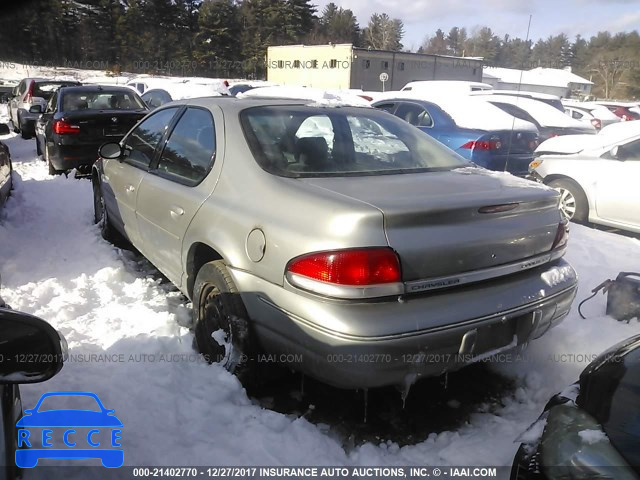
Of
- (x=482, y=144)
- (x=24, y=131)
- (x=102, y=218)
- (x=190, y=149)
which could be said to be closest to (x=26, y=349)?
(x=190, y=149)

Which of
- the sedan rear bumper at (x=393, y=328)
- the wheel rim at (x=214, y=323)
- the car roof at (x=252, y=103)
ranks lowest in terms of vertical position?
the wheel rim at (x=214, y=323)

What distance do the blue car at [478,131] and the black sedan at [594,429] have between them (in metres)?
5.99

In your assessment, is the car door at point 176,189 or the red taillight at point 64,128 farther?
the red taillight at point 64,128

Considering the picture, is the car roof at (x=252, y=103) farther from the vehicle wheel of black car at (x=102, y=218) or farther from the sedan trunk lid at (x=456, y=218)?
the vehicle wheel of black car at (x=102, y=218)

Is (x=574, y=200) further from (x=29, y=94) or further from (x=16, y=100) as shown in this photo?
(x=16, y=100)

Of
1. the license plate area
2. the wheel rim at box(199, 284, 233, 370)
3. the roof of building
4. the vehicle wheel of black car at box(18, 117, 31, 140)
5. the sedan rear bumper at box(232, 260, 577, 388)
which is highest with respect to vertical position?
the roof of building

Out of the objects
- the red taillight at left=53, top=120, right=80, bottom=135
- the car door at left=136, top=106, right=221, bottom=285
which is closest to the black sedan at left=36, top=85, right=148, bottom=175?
the red taillight at left=53, top=120, right=80, bottom=135

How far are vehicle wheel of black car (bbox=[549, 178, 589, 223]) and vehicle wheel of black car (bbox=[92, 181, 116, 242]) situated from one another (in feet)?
18.5

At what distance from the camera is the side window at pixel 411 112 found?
8984mm

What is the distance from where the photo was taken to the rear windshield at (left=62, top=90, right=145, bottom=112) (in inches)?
358

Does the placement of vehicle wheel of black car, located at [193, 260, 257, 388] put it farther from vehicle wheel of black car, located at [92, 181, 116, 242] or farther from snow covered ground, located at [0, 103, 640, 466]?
vehicle wheel of black car, located at [92, 181, 116, 242]

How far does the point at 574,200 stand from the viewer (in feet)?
23.0

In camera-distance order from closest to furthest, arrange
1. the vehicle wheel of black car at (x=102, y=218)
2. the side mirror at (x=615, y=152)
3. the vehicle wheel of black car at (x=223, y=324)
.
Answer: the vehicle wheel of black car at (x=223, y=324), the vehicle wheel of black car at (x=102, y=218), the side mirror at (x=615, y=152)

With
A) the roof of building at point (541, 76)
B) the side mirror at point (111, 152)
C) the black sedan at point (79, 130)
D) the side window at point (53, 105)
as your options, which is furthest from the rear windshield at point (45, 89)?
the roof of building at point (541, 76)
